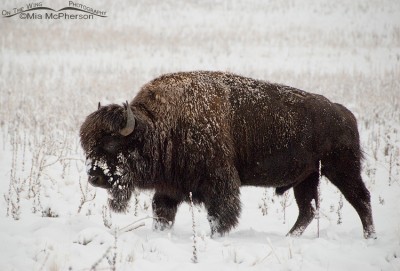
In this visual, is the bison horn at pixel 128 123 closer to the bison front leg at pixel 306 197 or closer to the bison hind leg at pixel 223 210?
the bison hind leg at pixel 223 210

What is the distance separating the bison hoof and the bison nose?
0.73 m

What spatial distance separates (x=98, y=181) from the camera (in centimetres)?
458

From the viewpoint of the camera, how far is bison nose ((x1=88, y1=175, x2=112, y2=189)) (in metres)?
4.53

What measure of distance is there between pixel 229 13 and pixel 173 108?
2617 cm

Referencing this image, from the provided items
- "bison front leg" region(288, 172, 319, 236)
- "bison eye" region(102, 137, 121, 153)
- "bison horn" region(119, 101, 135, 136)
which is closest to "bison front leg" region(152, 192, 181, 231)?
"bison eye" region(102, 137, 121, 153)

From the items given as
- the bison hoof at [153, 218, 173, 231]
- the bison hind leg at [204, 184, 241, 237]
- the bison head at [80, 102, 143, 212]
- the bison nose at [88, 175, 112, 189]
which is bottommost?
the bison hoof at [153, 218, 173, 231]

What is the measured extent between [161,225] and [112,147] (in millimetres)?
1091

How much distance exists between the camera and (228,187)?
190 inches

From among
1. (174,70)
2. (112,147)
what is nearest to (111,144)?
(112,147)

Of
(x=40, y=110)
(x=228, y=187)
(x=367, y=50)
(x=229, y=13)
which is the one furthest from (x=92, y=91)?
(x=229, y=13)

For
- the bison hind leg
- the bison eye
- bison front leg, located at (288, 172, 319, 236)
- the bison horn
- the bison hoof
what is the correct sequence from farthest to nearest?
1. bison front leg, located at (288, 172, 319, 236)
2. the bison hoof
3. the bison hind leg
4. the bison eye
5. the bison horn

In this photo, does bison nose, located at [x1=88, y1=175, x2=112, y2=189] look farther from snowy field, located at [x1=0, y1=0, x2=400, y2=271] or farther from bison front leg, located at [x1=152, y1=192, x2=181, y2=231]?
bison front leg, located at [x1=152, y1=192, x2=181, y2=231]

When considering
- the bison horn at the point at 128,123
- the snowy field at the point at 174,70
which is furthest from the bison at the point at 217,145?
the snowy field at the point at 174,70

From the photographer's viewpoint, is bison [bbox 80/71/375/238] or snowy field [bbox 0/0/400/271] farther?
bison [bbox 80/71/375/238]
